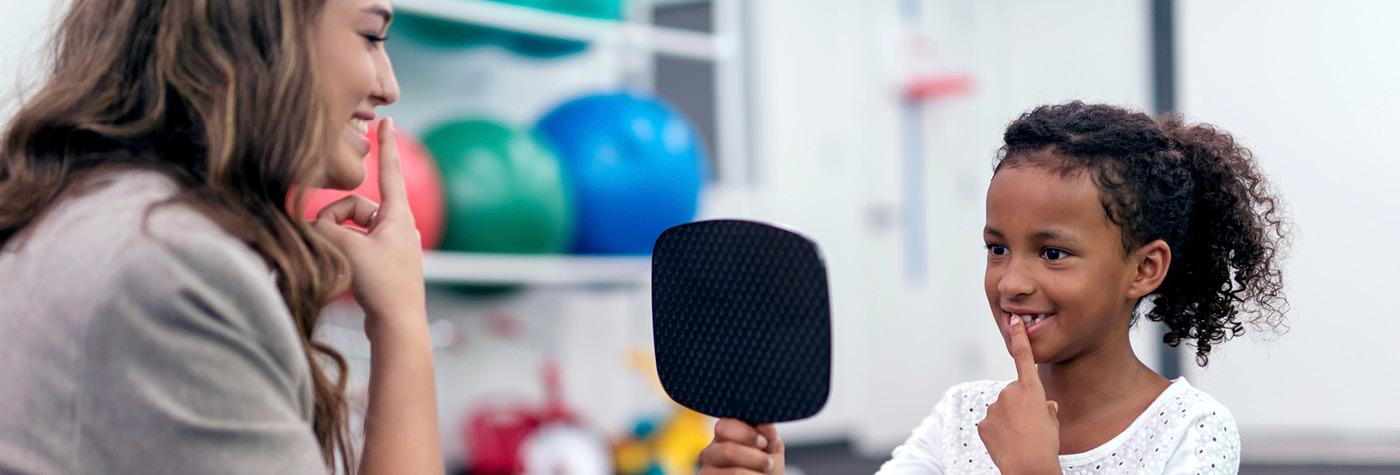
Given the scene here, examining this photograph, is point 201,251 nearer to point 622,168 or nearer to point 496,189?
point 496,189

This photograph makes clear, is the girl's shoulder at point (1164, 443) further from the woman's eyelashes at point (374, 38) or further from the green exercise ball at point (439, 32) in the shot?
the green exercise ball at point (439, 32)

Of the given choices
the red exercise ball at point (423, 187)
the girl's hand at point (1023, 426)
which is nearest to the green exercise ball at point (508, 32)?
the red exercise ball at point (423, 187)

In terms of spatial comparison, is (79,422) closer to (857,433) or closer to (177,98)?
(177,98)

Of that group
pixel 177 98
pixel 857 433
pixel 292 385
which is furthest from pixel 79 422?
pixel 857 433

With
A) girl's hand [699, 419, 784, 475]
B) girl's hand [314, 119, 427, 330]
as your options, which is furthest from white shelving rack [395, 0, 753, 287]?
girl's hand [699, 419, 784, 475]

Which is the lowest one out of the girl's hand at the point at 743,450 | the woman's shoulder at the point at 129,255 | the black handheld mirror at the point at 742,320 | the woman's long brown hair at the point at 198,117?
the girl's hand at the point at 743,450

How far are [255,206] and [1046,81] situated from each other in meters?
4.67

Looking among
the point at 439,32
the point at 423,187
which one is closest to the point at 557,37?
the point at 439,32

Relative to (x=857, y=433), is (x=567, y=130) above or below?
above

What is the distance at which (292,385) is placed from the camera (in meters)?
0.83

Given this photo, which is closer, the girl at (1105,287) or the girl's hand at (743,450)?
the girl's hand at (743,450)

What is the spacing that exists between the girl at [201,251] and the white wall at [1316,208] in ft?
7.93

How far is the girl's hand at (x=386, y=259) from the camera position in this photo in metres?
1.00

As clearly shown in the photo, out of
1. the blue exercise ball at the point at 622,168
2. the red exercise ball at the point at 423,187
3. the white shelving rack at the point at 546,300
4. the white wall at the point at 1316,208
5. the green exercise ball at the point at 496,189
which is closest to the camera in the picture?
the red exercise ball at the point at 423,187
